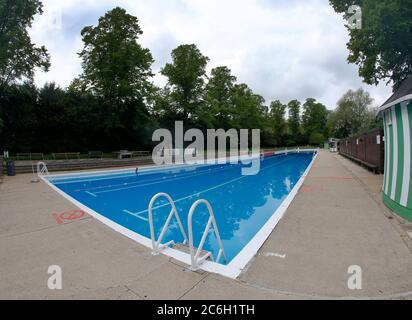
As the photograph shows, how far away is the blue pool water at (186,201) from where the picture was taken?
6.08 meters

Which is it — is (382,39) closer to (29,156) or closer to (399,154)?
(399,154)

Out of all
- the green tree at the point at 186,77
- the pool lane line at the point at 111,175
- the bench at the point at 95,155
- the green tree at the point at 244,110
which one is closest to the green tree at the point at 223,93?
the green tree at the point at 244,110

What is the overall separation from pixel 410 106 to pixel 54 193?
1023cm

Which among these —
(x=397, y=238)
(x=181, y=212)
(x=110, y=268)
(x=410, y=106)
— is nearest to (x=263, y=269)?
(x=110, y=268)

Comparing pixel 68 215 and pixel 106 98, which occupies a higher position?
pixel 106 98

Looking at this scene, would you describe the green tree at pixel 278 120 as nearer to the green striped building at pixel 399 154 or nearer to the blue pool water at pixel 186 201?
the blue pool water at pixel 186 201

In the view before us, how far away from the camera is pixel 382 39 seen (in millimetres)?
8211

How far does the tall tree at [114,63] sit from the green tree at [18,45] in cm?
389

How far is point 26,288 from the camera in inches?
102

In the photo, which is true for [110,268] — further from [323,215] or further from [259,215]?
[259,215]

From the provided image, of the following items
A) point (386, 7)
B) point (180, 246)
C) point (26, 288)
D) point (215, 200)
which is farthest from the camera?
point (215, 200)

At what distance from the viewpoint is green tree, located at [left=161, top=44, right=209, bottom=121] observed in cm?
3130

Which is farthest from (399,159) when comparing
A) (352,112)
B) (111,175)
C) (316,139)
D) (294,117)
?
(294,117)

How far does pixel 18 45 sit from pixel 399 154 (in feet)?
78.5
